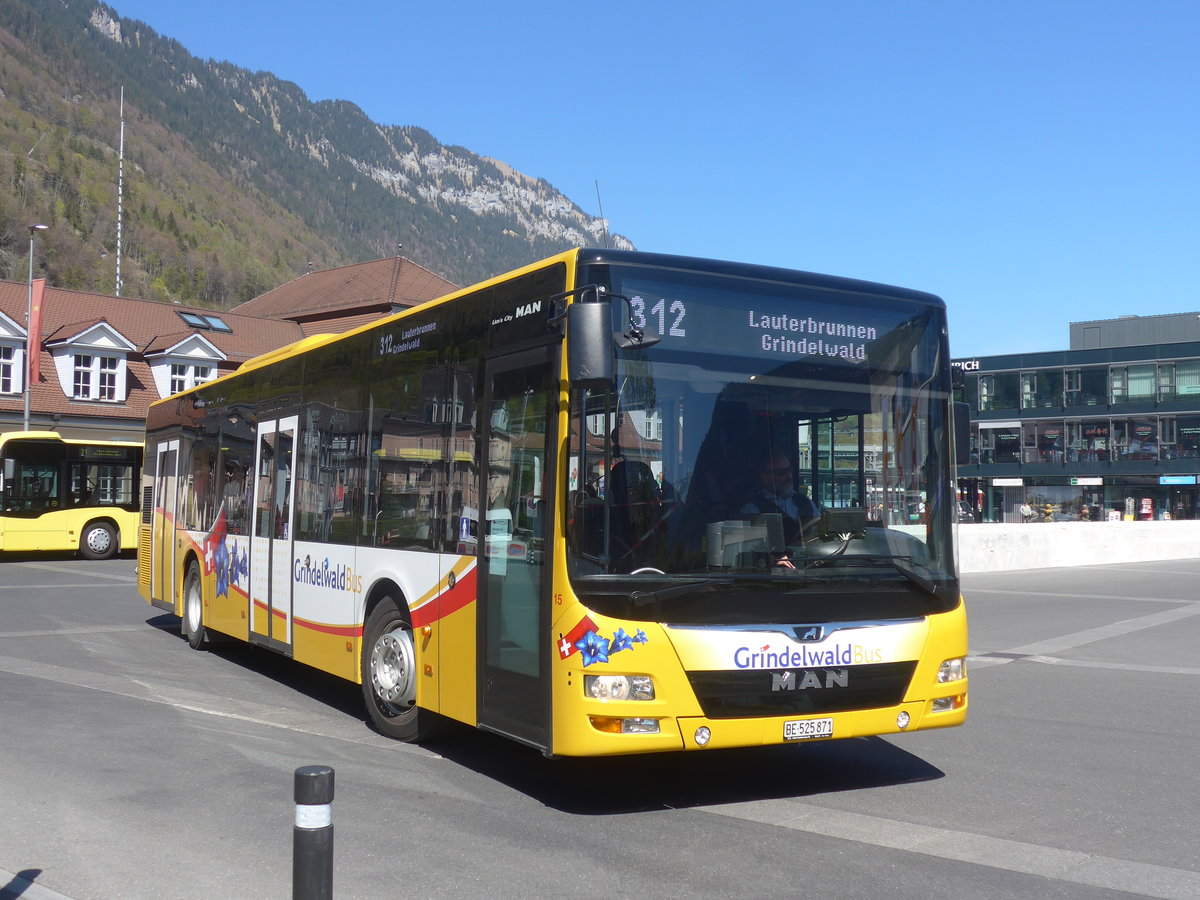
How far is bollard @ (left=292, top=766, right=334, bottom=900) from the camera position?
3363 mm

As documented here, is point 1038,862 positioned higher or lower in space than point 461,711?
lower

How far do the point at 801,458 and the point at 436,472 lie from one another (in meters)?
2.43

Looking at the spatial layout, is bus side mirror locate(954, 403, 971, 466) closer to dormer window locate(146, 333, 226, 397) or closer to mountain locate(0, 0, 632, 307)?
dormer window locate(146, 333, 226, 397)

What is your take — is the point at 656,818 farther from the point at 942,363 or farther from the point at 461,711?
the point at 942,363

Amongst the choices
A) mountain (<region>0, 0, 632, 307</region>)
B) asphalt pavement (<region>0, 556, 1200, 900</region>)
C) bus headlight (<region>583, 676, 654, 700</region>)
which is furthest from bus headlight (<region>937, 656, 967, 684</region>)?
mountain (<region>0, 0, 632, 307</region>)


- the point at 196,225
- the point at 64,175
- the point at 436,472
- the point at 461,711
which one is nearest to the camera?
the point at 461,711

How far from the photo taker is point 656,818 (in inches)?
254

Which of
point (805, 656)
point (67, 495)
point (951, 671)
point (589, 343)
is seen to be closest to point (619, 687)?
point (805, 656)

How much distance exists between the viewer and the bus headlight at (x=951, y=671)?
7.00 meters

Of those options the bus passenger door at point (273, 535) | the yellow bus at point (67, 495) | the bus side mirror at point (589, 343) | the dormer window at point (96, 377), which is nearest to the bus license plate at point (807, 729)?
the bus side mirror at point (589, 343)

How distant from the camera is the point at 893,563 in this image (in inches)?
270

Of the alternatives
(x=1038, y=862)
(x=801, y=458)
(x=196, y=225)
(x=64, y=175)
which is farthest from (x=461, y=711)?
(x=196, y=225)

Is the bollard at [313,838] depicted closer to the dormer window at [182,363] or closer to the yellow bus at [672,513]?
the yellow bus at [672,513]

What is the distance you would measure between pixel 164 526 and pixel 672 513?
10.3m
